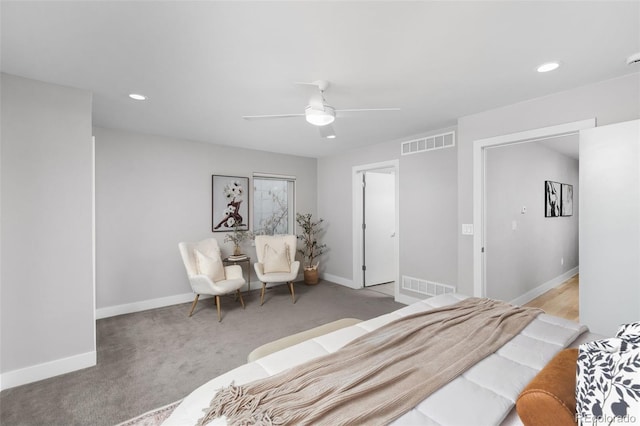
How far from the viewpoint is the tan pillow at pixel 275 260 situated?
4.57 metres

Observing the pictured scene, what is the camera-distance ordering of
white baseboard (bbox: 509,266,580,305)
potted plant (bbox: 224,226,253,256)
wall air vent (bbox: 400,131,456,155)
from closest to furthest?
wall air vent (bbox: 400,131,456,155), white baseboard (bbox: 509,266,580,305), potted plant (bbox: 224,226,253,256)

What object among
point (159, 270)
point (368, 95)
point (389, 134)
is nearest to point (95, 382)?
point (159, 270)

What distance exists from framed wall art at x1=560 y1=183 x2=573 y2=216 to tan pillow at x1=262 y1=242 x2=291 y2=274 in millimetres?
4972

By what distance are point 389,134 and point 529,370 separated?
338cm

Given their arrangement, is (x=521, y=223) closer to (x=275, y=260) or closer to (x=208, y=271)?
(x=275, y=260)

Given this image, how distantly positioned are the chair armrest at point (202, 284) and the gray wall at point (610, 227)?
384cm

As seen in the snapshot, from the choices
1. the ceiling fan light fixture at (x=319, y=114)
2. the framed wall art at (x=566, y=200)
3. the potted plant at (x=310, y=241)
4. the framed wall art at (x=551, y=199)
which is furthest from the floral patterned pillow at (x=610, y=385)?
the framed wall art at (x=566, y=200)

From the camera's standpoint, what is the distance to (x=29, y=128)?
2326mm

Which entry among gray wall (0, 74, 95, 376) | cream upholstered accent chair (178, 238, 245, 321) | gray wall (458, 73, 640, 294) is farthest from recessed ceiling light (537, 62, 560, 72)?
cream upholstered accent chair (178, 238, 245, 321)

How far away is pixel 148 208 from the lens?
13.5ft

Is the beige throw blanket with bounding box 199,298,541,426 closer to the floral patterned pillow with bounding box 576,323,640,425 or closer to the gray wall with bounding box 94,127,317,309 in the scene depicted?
the floral patterned pillow with bounding box 576,323,640,425

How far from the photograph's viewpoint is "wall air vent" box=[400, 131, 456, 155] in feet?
12.4

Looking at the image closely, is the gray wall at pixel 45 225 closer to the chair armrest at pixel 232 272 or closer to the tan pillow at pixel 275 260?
the chair armrest at pixel 232 272

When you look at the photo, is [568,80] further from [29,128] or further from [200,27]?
[29,128]
